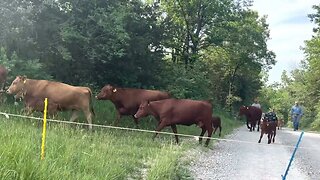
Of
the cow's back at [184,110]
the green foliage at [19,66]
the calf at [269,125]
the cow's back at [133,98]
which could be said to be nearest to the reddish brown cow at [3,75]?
the green foliage at [19,66]

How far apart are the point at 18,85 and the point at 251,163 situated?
705 cm

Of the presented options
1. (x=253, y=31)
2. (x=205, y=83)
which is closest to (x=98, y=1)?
(x=205, y=83)

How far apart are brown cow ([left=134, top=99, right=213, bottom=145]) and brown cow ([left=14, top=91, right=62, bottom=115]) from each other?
2.82 meters

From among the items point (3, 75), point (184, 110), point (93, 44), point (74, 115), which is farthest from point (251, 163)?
point (3, 75)

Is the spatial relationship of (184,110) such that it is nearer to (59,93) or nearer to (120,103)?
(120,103)

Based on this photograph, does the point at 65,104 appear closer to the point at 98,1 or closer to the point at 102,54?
the point at 102,54

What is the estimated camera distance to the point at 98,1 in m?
16.8

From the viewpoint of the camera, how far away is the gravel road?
9930mm

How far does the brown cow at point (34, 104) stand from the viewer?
13198 millimetres

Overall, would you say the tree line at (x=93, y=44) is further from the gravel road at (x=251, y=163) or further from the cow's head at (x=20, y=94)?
the gravel road at (x=251, y=163)

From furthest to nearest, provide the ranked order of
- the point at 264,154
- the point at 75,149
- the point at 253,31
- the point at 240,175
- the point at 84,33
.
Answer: the point at 253,31 < the point at 84,33 < the point at 264,154 < the point at 240,175 < the point at 75,149

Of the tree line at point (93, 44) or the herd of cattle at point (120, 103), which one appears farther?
the tree line at point (93, 44)

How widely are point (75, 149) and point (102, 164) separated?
88cm

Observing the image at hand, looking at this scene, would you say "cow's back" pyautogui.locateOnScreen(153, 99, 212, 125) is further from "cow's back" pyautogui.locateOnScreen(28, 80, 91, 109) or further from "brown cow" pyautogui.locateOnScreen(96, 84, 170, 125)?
"cow's back" pyautogui.locateOnScreen(28, 80, 91, 109)
